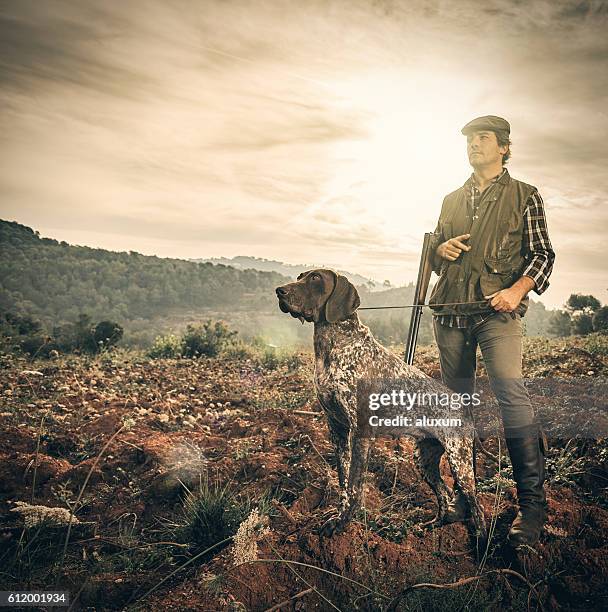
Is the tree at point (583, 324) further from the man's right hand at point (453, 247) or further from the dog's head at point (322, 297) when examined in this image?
the dog's head at point (322, 297)

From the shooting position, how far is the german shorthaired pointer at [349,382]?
3.51m

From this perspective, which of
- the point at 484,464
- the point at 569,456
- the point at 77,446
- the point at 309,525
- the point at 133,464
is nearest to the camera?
the point at 309,525

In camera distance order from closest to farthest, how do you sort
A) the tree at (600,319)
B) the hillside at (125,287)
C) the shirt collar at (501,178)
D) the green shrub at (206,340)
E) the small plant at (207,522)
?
the shirt collar at (501,178), the small plant at (207,522), the tree at (600,319), the green shrub at (206,340), the hillside at (125,287)

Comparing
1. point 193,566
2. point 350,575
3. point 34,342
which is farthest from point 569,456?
point 34,342

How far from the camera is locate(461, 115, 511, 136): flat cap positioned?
3.57m

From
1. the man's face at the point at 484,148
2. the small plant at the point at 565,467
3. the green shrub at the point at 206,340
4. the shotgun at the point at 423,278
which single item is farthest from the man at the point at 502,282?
the green shrub at the point at 206,340

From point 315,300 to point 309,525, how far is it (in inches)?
61.8

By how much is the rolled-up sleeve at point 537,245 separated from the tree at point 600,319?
8.75m

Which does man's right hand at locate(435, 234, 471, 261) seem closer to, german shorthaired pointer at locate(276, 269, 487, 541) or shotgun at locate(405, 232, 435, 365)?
shotgun at locate(405, 232, 435, 365)

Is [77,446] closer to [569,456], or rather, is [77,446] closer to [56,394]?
[56,394]

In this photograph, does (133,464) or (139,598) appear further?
(133,464)

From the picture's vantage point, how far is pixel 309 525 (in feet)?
12.3

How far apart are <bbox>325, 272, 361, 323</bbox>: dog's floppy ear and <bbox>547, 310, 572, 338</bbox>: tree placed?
10585 millimetres

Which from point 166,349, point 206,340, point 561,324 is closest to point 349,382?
point 206,340
